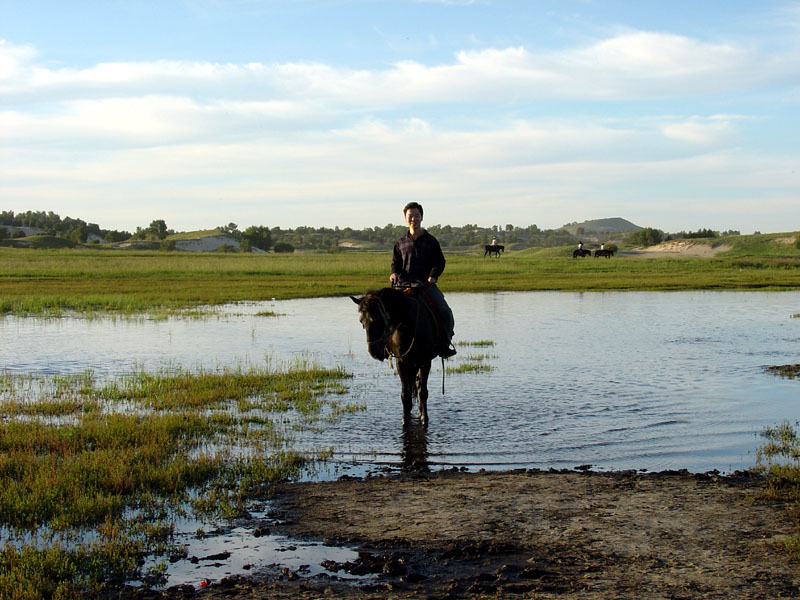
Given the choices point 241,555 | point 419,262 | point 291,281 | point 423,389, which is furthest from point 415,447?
point 291,281

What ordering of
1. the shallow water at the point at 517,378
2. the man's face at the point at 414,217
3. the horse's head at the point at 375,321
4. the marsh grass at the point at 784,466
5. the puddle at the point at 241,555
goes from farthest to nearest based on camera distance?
the man's face at the point at 414,217 < the horse's head at the point at 375,321 < the shallow water at the point at 517,378 < the marsh grass at the point at 784,466 < the puddle at the point at 241,555

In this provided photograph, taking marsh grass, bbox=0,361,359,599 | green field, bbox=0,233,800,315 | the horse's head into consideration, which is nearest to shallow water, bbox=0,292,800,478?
marsh grass, bbox=0,361,359,599

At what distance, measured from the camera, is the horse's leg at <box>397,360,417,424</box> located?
11.6 m

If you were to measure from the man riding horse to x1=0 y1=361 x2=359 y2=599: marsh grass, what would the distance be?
2.46m

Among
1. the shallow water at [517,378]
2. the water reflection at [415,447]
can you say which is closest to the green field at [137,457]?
the shallow water at [517,378]

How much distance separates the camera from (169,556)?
661cm

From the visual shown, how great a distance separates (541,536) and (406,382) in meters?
5.00

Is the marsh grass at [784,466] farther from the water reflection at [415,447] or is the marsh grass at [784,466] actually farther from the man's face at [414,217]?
the man's face at [414,217]

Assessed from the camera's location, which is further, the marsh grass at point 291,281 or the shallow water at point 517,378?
the marsh grass at point 291,281

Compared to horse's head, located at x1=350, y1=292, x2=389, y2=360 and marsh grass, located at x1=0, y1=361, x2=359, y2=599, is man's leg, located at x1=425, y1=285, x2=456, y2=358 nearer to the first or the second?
horse's head, located at x1=350, y1=292, x2=389, y2=360

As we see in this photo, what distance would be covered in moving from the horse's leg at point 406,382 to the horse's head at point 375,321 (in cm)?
103

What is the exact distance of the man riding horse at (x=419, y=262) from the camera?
1134 cm

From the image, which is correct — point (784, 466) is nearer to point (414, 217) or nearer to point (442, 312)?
point (442, 312)

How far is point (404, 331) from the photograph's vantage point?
36.6 ft
